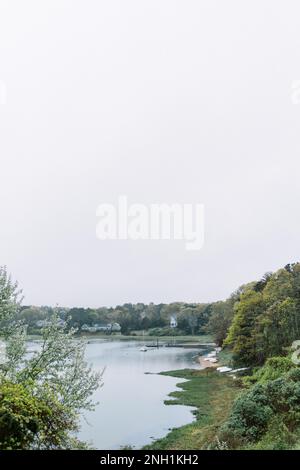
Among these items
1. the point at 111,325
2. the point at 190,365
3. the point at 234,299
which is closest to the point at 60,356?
the point at 190,365

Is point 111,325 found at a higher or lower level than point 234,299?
lower

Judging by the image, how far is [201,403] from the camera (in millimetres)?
31625

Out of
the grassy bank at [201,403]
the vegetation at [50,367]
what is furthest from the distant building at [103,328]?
the vegetation at [50,367]

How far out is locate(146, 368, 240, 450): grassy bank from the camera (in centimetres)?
1956

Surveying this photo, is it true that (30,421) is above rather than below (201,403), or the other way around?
above

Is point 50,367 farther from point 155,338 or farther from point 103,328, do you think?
point 103,328

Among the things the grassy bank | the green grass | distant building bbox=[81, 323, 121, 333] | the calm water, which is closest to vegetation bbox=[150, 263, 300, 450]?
the grassy bank

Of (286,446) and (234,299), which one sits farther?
(234,299)

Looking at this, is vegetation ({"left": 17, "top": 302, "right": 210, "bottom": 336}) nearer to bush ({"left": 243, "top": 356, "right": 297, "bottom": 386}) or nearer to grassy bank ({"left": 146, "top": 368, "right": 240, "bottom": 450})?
grassy bank ({"left": 146, "top": 368, "right": 240, "bottom": 450})

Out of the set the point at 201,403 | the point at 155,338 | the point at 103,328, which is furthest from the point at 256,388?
the point at 103,328
